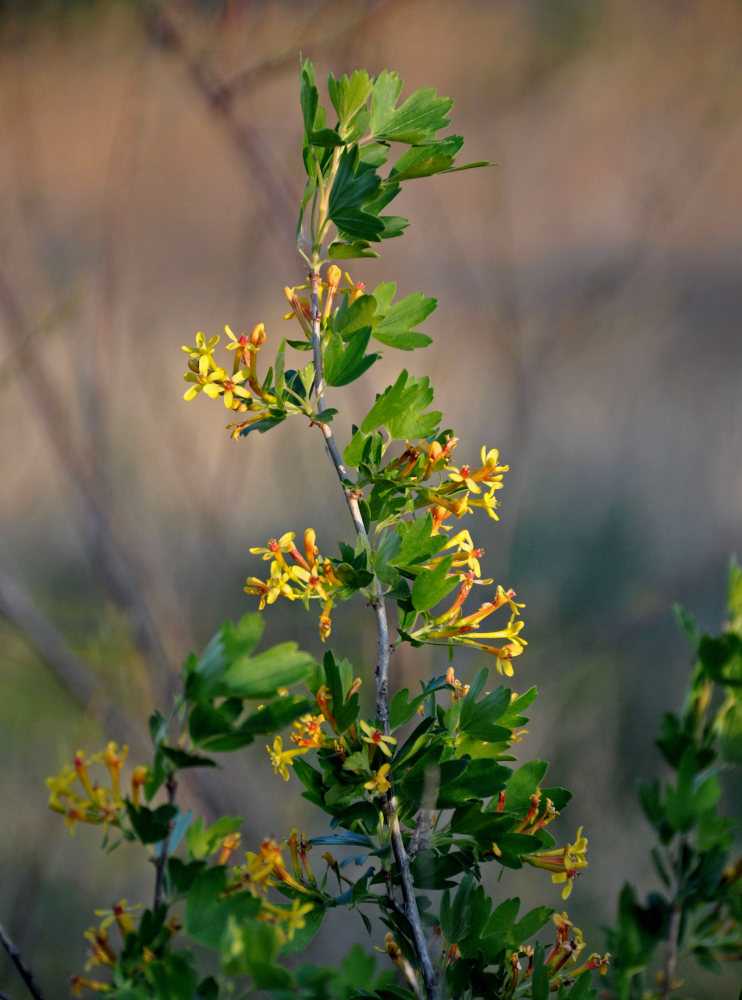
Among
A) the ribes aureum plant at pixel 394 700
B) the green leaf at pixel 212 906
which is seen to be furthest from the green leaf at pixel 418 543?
the green leaf at pixel 212 906

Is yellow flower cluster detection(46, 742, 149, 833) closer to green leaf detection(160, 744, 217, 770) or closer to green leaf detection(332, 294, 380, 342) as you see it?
green leaf detection(160, 744, 217, 770)

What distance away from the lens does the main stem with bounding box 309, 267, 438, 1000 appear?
0.81ft

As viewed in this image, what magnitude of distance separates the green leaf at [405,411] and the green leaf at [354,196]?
0.05 metres

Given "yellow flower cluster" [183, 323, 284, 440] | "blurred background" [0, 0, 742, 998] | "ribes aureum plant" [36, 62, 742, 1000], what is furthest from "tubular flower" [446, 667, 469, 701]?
"blurred background" [0, 0, 742, 998]

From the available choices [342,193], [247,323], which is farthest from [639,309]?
[342,193]

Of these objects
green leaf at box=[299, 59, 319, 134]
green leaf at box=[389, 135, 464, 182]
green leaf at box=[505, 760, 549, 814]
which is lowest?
green leaf at box=[505, 760, 549, 814]

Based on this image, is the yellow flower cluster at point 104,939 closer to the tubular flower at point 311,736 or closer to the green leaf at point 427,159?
the tubular flower at point 311,736

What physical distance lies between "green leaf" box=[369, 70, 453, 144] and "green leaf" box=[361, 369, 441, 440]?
0.08 metres

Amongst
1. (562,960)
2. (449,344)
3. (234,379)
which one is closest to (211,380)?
(234,379)

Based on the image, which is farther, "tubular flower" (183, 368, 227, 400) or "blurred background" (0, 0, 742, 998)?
"blurred background" (0, 0, 742, 998)

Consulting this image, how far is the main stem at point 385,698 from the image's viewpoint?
25 centimetres

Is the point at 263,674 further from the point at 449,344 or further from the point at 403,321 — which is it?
the point at 449,344

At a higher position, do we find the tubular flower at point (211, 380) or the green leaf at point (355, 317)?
the green leaf at point (355, 317)

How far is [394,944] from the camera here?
0.91 feet
